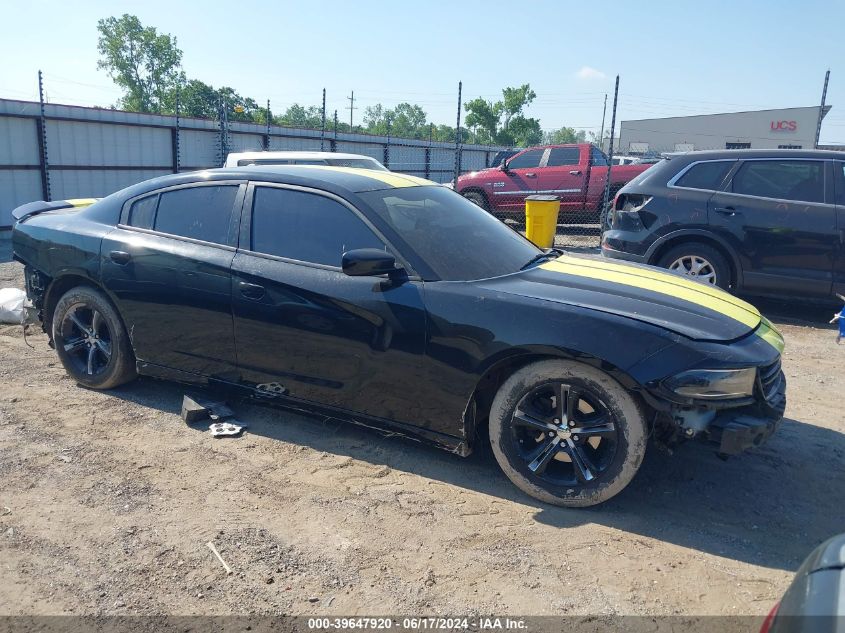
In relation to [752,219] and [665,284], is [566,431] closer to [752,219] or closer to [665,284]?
[665,284]

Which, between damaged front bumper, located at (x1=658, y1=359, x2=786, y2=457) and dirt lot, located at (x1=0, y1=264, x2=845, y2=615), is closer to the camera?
dirt lot, located at (x1=0, y1=264, x2=845, y2=615)

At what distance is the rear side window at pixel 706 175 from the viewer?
7.34 m

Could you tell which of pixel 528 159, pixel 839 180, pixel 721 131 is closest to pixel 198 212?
pixel 839 180

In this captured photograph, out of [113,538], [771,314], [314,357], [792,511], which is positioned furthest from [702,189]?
[113,538]

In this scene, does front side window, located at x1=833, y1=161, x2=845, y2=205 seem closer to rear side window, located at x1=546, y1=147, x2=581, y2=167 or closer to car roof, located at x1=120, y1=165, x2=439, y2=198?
car roof, located at x1=120, y1=165, x2=439, y2=198

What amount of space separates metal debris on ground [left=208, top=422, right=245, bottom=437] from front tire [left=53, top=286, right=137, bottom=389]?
926 millimetres

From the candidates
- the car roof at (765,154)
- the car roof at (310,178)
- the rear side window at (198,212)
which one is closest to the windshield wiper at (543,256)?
the car roof at (310,178)

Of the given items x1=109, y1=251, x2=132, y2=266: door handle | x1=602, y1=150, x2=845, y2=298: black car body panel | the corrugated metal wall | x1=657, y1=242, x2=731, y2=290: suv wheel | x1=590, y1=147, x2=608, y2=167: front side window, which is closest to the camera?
x1=109, y1=251, x2=132, y2=266: door handle

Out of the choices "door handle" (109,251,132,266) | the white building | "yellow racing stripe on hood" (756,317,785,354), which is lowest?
"yellow racing stripe on hood" (756,317,785,354)

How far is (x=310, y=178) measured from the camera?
4.10m

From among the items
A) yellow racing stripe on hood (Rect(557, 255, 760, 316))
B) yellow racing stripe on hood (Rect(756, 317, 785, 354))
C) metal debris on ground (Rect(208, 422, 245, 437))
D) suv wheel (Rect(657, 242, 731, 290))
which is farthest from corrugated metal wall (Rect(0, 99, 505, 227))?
yellow racing stripe on hood (Rect(756, 317, 785, 354))

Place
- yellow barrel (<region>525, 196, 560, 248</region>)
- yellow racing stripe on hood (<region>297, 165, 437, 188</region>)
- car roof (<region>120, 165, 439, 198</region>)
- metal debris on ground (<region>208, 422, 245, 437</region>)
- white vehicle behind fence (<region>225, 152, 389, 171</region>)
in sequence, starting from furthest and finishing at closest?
1. yellow barrel (<region>525, 196, 560, 248</region>)
2. white vehicle behind fence (<region>225, 152, 389, 171</region>)
3. yellow racing stripe on hood (<region>297, 165, 437, 188</region>)
4. metal debris on ground (<region>208, 422, 245, 437</region>)
5. car roof (<region>120, 165, 439, 198</region>)

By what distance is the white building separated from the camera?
175ft

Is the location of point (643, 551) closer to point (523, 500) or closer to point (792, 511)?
point (523, 500)
